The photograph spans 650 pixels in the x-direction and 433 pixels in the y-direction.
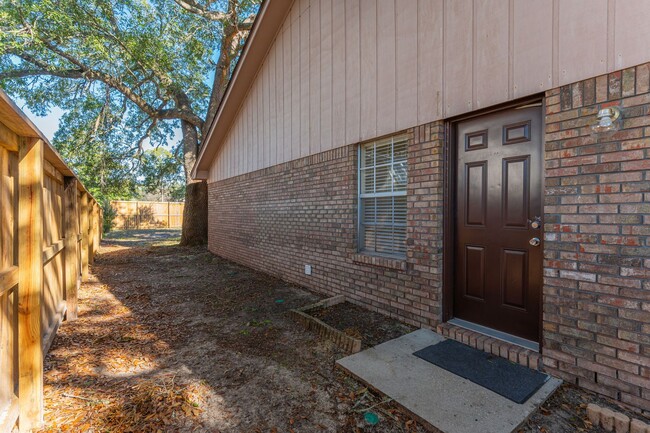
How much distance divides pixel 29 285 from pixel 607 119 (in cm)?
426

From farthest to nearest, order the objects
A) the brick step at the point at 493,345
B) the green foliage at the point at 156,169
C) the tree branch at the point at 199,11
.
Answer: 1. the green foliage at the point at 156,169
2. the tree branch at the point at 199,11
3. the brick step at the point at 493,345

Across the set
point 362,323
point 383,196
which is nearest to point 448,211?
point 383,196

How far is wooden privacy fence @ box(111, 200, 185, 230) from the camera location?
23.4 m

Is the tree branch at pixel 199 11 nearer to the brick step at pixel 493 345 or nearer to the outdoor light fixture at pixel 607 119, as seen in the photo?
the outdoor light fixture at pixel 607 119

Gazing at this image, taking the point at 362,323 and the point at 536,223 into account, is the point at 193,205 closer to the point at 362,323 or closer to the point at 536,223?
the point at 362,323

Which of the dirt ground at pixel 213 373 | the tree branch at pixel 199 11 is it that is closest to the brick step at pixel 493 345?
the dirt ground at pixel 213 373

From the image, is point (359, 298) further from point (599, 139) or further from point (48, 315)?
point (48, 315)

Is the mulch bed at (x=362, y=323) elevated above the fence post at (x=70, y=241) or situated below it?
below

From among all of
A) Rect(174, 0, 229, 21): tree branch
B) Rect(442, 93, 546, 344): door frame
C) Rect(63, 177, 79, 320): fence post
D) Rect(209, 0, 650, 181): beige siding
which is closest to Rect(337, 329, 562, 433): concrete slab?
Rect(442, 93, 546, 344): door frame

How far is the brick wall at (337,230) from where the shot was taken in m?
3.50

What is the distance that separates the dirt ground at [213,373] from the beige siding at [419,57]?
2547 mm

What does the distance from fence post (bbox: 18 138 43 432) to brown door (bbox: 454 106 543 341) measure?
3.70 m

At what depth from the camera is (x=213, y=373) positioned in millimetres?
2809

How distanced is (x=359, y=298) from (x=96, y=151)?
46.3ft
